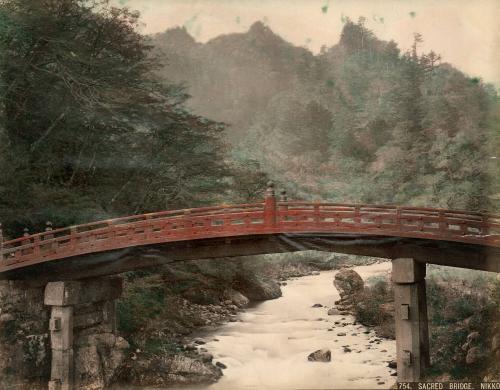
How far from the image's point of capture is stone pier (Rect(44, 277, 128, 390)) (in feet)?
46.4

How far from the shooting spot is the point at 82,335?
49.1 feet

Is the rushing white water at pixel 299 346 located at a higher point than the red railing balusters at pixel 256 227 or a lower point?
lower

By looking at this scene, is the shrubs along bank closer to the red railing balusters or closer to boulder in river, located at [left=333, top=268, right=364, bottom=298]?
boulder in river, located at [left=333, top=268, right=364, bottom=298]

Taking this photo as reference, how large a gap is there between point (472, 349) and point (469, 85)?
19.1ft

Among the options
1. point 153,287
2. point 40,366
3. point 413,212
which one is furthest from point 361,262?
point 40,366

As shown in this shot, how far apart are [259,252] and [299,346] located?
2.45m

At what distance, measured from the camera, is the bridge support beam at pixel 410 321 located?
12.4 metres

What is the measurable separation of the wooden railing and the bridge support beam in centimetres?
106

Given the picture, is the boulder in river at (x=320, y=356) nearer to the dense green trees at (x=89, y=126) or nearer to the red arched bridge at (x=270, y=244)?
the red arched bridge at (x=270, y=244)

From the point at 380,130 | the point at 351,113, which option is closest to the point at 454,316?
the point at 380,130

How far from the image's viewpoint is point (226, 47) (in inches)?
545

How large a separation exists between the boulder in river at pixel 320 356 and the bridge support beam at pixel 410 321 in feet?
5.56

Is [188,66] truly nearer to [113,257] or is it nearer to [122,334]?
[113,257]

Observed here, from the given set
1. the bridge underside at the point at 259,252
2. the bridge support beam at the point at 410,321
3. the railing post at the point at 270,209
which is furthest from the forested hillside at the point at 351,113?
the bridge support beam at the point at 410,321
